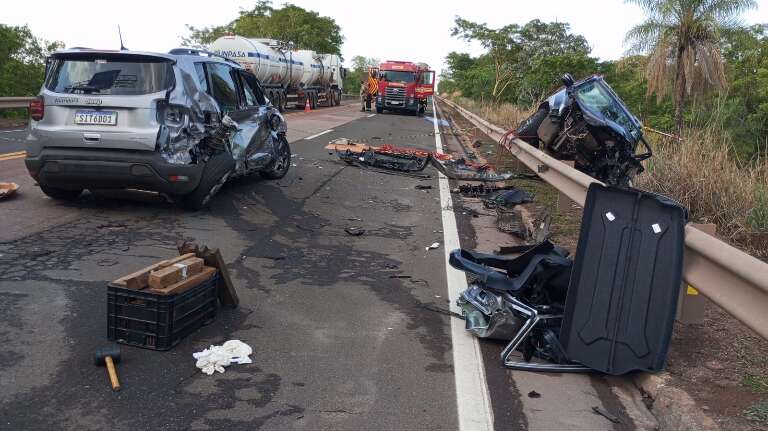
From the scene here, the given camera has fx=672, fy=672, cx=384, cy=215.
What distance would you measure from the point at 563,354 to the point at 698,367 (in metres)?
0.79

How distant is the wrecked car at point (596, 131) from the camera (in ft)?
27.0

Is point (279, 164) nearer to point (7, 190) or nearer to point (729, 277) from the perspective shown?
point (7, 190)

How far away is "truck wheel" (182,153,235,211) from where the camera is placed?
7.68 m

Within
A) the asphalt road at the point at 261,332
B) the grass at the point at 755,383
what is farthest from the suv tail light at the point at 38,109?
the grass at the point at 755,383

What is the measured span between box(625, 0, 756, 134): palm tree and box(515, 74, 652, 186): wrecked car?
18.7 m

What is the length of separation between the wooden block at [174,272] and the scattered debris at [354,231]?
3076 mm

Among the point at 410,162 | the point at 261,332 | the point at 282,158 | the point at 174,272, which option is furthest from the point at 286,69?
the point at 174,272

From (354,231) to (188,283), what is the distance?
3.50 m

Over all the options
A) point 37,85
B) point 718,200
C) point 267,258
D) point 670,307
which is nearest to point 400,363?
point 670,307

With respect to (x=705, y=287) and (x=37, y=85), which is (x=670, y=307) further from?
(x=37, y=85)

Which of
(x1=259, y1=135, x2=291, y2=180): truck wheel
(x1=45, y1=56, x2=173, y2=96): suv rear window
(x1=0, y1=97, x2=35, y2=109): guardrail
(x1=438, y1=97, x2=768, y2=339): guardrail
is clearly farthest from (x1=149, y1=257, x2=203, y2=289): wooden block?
(x1=0, y1=97, x2=35, y2=109): guardrail

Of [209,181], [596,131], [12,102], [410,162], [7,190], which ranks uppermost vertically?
[596,131]

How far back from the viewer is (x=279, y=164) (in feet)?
35.6

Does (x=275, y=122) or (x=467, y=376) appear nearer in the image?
(x=467, y=376)
